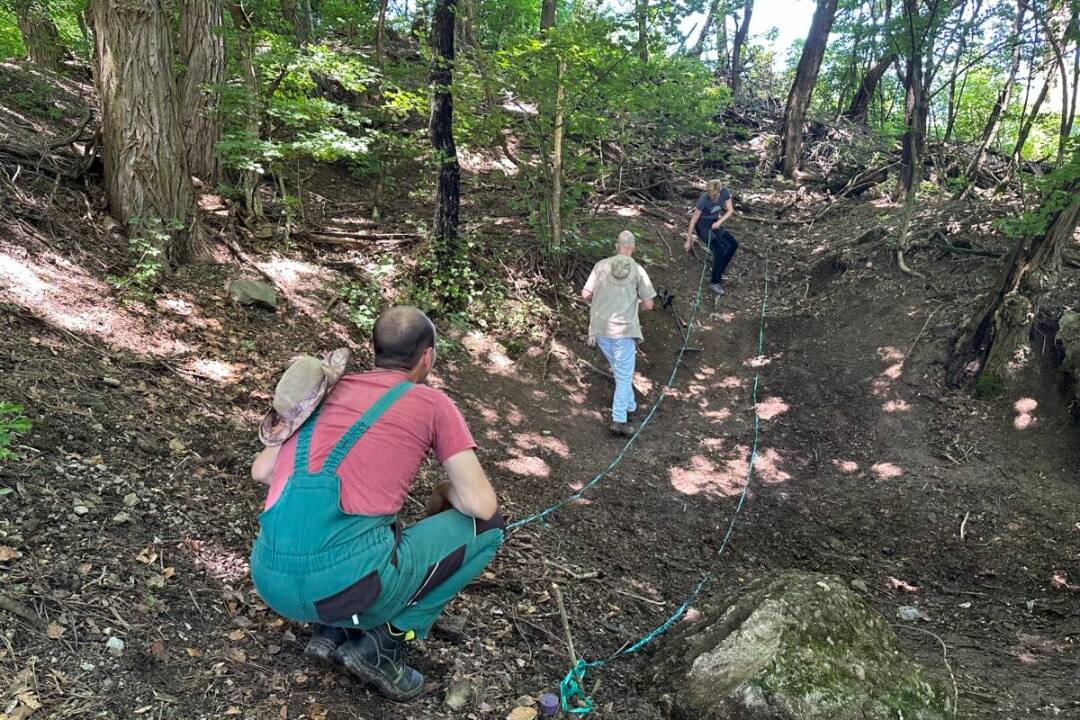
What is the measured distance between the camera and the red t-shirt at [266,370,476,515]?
218 centimetres

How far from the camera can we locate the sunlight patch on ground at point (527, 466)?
5.21 meters

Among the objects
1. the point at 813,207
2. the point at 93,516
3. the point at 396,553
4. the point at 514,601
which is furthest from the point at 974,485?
the point at 813,207

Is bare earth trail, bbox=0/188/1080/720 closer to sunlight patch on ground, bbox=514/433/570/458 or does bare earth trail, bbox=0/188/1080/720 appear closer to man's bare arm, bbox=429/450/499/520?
sunlight patch on ground, bbox=514/433/570/458

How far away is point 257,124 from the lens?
21.2 ft

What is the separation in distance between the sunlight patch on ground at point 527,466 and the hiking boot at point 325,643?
9.05ft

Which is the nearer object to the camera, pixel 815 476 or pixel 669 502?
pixel 669 502

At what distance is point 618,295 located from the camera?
612cm

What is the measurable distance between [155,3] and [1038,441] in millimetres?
8420

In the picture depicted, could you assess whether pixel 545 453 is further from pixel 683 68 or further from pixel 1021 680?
pixel 683 68

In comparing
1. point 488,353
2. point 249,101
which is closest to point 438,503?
point 488,353

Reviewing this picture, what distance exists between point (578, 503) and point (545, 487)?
320mm

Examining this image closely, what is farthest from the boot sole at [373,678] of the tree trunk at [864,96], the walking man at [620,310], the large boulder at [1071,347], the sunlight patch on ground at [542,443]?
the tree trunk at [864,96]

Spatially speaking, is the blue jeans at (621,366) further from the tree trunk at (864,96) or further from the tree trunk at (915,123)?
the tree trunk at (864,96)

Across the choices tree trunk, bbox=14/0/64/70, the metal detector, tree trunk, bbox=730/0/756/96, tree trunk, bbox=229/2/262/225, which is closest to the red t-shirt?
tree trunk, bbox=229/2/262/225
